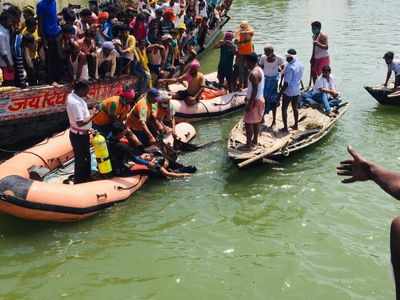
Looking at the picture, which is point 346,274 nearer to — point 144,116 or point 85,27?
point 144,116

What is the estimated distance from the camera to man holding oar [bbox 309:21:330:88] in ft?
41.1

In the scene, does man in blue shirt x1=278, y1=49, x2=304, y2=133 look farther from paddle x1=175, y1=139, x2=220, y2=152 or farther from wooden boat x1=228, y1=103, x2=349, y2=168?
paddle x1=175, y1=139, x2=220, y2=152

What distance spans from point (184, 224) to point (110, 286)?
183 centimetres

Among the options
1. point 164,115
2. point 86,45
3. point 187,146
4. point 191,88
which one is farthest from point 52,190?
point 191,88

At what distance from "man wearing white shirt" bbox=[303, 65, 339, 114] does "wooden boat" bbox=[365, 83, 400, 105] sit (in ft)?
6.31

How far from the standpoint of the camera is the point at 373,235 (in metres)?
7.32

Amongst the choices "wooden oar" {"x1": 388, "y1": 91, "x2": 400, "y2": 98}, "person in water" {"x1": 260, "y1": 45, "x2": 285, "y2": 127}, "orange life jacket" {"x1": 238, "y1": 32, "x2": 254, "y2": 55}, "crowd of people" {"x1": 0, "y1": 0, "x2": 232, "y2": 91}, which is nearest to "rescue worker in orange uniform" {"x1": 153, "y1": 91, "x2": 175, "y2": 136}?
"crowd of people" {"x1": 0, "y1": 0, "x2": 232, "y2": 91}

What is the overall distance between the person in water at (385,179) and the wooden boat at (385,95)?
35.4 feet

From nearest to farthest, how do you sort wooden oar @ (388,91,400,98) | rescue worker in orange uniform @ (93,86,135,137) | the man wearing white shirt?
rescue worker in orange uniform @ (93,86,135,137) < the man wearing white shirt < wooden oar @ (388,91,400,98)

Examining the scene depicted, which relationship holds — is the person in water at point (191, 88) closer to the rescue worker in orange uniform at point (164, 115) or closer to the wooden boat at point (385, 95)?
the rescue worker in orange uniform at point (164, 115)

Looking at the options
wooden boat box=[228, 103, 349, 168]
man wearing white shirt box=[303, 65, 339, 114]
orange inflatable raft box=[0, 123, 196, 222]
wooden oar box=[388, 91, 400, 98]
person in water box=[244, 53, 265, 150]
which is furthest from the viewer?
wooden oar box=[388, 91, 400, 98]

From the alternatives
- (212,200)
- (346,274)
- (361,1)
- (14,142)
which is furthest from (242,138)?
(361,1)

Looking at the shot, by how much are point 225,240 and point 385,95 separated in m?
7.90

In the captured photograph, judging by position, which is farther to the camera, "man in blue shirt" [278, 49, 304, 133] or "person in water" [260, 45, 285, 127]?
"person in water" [260, 45, 285, 127]
